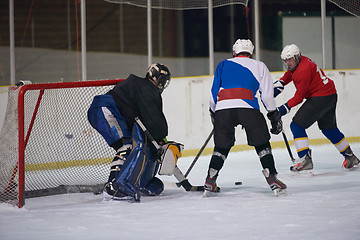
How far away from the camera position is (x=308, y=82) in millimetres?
5465

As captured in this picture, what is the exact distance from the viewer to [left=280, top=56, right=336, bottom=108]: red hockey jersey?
5453 millimetres

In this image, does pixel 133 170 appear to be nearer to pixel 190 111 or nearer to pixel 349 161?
pixel 349 161

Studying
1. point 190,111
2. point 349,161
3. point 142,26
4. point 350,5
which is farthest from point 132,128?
point 142,26

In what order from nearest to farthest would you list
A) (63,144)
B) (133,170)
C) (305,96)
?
1. (133,170)
2. (63,144)
3. (305,96)

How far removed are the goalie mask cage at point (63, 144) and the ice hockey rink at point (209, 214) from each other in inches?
11.6

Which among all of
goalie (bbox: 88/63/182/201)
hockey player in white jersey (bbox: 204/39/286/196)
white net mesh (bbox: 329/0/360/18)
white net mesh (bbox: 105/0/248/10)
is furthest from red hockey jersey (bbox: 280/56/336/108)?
white net mesh (bbox: 329/0/360/18)

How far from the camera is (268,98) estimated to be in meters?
4.55

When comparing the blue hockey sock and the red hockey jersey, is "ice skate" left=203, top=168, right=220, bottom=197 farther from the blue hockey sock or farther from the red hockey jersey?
the blue hockey sock

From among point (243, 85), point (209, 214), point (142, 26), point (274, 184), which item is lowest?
point (209, 214)

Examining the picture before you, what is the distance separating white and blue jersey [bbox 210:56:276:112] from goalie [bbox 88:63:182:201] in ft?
1.21

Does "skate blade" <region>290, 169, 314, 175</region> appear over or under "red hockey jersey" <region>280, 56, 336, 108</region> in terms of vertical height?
under

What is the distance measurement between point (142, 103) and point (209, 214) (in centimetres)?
85

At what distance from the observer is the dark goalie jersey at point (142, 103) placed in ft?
14.7

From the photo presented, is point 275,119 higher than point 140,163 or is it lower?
higher
